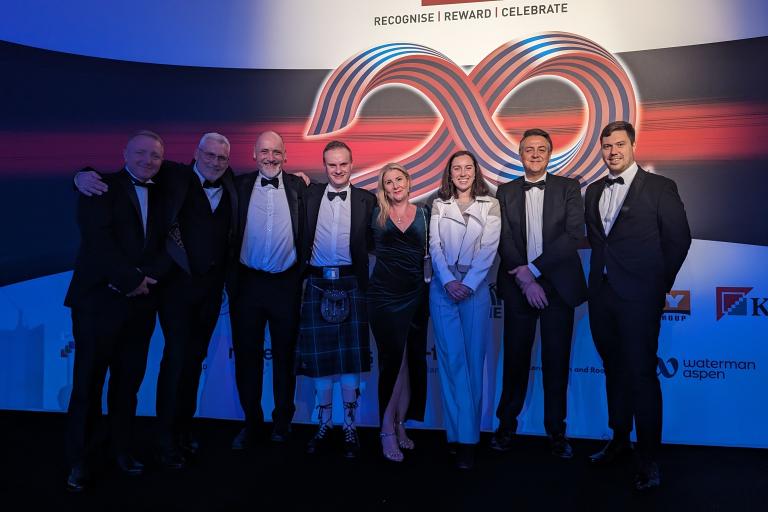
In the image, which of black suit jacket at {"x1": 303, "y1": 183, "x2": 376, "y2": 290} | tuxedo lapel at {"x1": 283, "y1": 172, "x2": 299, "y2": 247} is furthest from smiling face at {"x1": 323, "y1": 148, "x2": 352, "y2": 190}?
tuxedo lapel at {"x1": 283, "y1": 172, "x2": 299, "y2": 247}

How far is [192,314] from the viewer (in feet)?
11.5

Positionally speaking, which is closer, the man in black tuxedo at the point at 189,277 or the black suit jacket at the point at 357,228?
the man in black tuxedo at the point at 189,277

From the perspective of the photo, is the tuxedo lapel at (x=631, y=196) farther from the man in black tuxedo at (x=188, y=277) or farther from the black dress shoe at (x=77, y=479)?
the black dress shoe at (x=77, y=479)

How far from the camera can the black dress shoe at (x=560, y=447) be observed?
365 cm

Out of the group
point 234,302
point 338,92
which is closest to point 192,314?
point 234,302

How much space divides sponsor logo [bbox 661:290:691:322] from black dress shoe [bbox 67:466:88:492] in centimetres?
383

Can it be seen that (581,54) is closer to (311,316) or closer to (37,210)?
(311,316)

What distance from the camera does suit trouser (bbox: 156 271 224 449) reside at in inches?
136

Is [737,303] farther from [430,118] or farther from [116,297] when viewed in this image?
[116,297]

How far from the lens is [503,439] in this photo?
12.4ft

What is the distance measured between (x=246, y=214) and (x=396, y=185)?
1020 millimetres

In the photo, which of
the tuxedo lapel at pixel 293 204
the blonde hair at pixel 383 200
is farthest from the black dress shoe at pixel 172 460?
the blonde hair at pixel 383 200

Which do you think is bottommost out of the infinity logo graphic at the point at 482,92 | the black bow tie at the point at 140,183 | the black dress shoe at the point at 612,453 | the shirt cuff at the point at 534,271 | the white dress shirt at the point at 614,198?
the black dress shoe at the point at 612,453

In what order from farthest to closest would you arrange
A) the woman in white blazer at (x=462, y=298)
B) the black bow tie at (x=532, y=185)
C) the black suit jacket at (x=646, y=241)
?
the black bow tie at (x=532, y=185) < the woman in white blazer at (x=462, y=298) < the black suit jacket at (x=646, y=241)
